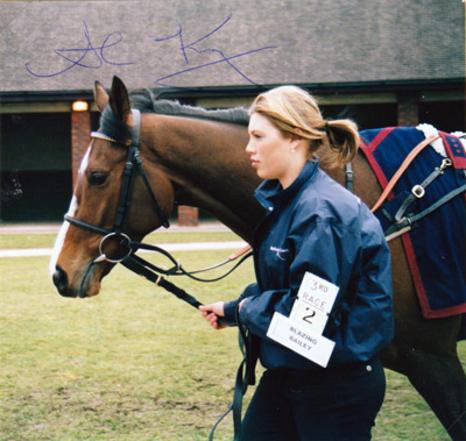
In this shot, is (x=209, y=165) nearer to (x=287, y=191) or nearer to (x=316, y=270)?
(x=287, y=191)

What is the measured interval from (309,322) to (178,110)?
179 cm

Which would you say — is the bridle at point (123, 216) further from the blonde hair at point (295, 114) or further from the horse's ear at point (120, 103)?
the blonde hair at point (295, 114)

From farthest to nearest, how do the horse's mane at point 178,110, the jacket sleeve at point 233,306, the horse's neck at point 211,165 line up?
the horse's mane at point 178,110
the horse's neck at point 211,165
the jacket sleeve at point 233,306

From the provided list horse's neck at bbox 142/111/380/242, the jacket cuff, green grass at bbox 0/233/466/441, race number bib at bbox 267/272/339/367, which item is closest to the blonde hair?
race number bib at bbox 267/272/339/367

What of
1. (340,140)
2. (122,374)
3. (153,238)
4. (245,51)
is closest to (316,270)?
(340,140)

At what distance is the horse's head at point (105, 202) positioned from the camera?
3.18 metres

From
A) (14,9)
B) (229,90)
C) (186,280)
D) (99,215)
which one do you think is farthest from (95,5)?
(99,215)

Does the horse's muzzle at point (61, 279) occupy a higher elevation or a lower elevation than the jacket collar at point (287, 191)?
lower

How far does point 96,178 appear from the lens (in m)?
3.20

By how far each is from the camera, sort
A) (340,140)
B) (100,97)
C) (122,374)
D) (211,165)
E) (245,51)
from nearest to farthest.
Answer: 1. (340,140)
2. (211,165)
3. (100,97)
4. (122,374)
5. (245,51)

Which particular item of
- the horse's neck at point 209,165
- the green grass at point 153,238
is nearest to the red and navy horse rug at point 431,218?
the horse's neck at point 209,165

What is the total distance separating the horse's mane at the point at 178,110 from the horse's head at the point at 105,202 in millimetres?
194

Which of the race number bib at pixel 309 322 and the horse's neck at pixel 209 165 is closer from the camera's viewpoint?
the race number bib at pixel 309 322

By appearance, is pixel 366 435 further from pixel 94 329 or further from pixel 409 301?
pixel 94 329
